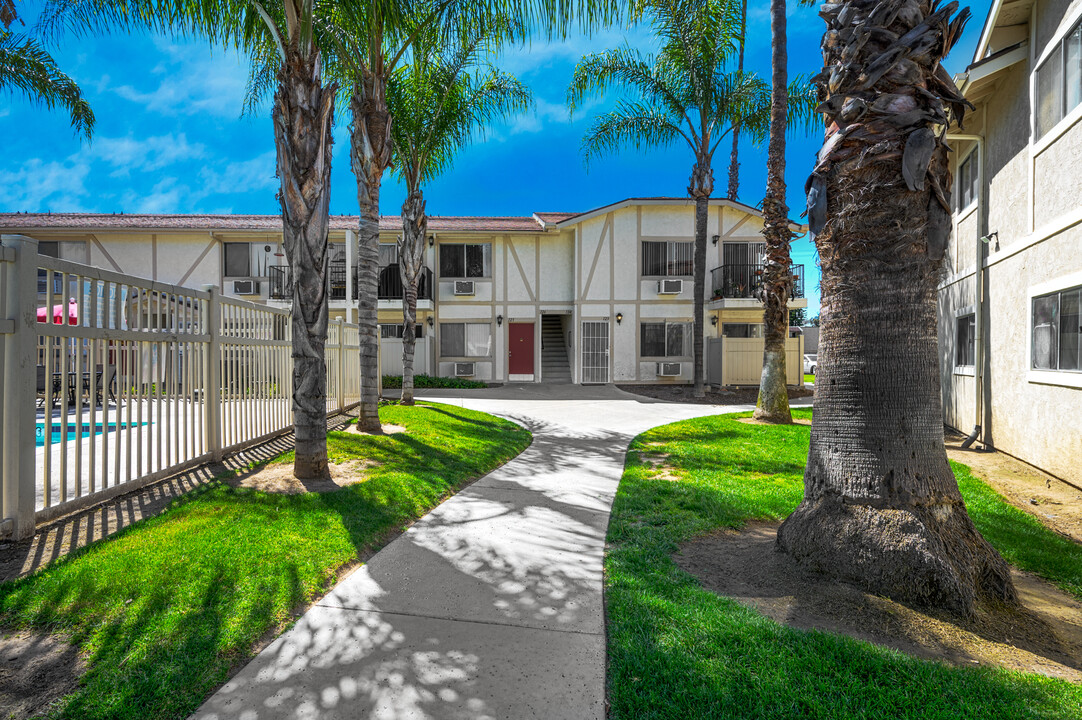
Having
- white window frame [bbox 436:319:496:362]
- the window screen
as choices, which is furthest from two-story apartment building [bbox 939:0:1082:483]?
the window screen

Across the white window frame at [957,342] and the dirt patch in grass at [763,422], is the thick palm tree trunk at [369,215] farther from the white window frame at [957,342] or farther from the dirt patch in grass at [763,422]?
the white window frame at [957,342]

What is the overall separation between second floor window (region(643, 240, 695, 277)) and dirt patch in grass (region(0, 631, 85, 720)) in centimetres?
1988

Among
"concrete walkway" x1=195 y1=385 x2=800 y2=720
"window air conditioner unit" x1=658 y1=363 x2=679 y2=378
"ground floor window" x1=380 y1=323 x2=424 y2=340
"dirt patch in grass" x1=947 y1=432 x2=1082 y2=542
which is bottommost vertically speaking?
"dirt patch in grass" x1=947 y1=432 x2=1082 y2=542

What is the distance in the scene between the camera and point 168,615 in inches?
106

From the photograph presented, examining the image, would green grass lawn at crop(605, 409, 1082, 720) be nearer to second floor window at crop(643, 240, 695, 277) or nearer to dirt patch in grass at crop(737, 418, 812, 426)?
dirt patch in grass at crop(737, 418, 812, 426)

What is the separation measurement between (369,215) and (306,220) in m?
3.85

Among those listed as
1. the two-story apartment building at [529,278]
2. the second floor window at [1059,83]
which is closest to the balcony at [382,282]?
the two-story apartment building at [529,278]

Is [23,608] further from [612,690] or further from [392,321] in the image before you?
[392,321]

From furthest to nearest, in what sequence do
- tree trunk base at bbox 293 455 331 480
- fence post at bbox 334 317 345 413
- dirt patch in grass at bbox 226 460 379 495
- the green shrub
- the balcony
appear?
1. the balcony
2. the green shrub
3. fence post at bbox 334 317 345 413
4. tree trunk base at bbox 293 455 331 480
5. dirt patch in grass at bbox 226 460 379 495

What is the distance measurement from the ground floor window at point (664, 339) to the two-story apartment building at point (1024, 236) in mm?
10821

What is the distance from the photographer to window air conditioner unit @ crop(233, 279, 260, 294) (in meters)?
20.3

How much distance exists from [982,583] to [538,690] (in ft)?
8.55

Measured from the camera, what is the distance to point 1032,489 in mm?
6102

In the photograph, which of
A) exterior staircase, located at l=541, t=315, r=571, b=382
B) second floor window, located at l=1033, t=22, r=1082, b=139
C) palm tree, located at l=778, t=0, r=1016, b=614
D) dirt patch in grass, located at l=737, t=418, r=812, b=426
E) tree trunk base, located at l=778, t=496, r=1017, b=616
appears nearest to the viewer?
tree trunk base, located at l=778, t=496, r=1017, b=616
